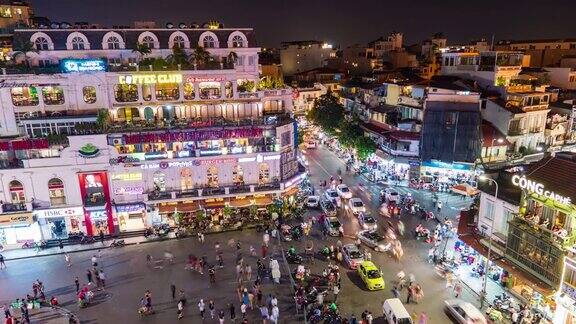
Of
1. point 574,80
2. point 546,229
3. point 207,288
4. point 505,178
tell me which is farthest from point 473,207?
point 574,80

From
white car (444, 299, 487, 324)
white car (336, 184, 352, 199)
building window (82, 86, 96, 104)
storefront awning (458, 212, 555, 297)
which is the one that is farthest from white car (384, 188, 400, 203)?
building window (82, 86, 96, 104)

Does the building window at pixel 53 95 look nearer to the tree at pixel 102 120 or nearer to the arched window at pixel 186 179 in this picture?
the tree at pixel 102 120

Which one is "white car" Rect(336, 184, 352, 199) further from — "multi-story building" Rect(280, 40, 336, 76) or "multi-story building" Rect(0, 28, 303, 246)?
"multi-story building" Rect(280, 40, 336, 76)

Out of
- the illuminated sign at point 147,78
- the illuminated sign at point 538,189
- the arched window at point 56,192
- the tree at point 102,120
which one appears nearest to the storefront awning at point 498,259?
the illuminated sign at point 538,189

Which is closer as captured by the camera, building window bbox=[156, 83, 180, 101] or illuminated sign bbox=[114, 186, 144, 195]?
illuminated sign bbox=[114, 186, 144, 195]

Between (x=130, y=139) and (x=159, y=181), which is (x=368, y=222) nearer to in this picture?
(x=159, y=181)

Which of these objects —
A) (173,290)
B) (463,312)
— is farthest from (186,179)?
(463,312)
